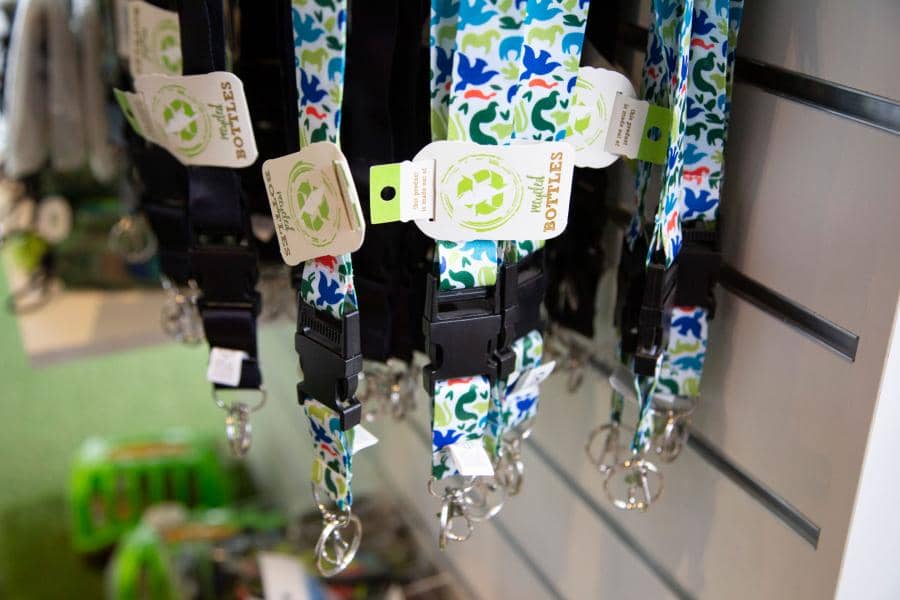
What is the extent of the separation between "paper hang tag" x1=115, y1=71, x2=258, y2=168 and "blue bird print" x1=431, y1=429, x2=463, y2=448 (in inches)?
10.6

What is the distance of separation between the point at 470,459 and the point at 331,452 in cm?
12

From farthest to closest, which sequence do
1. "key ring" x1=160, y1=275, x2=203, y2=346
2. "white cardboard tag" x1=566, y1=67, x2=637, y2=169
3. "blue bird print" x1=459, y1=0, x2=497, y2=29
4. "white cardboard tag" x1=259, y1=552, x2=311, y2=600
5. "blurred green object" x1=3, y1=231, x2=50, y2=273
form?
"blurred green object" x1=3, y1=231, x2=50, y2=273 < "white cardboard tag" x1=259, y1=552, x2=311, y2=600 < "key ring" x1=160, y1=275, x2=203, y2=346 < "white cardboard tag" x1=566, y1=67, x2=637, y2=169 < "blue bird print" x1=459, y1=0, x2=497, y2=29

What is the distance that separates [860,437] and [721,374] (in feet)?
0.51

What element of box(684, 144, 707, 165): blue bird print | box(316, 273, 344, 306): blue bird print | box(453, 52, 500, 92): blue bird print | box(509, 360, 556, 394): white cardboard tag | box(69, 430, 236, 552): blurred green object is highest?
box(453, 52, 500, 92): blue bird print

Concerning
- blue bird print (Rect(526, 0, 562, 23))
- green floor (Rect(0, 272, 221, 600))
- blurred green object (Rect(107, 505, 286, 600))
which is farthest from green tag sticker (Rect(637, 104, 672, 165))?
green floor (Rect(0, 272, 221, 600))

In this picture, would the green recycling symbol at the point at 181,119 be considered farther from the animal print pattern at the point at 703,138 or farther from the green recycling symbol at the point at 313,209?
the animal print pattern at the point at 703,138

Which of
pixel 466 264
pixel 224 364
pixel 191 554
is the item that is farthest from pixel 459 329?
pixel 191 554

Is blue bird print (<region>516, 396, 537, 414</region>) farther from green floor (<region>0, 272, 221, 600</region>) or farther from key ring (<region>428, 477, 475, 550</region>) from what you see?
green floor (<region>0, 272, 221, 600</region>)

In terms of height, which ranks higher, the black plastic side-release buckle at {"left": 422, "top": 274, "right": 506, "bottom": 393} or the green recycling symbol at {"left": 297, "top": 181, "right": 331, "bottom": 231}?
A: the green recycling symbol at {"left": 297, "top": 181, "right": 331, "bottom": 231}

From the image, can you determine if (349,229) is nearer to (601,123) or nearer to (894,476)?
(601,123)

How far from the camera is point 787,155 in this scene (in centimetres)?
71

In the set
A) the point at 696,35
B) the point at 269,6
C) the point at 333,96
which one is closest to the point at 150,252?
the point at 269,6

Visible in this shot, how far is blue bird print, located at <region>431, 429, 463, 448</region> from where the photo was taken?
0.72 meters

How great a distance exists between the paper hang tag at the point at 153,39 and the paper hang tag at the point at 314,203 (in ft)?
0.87
